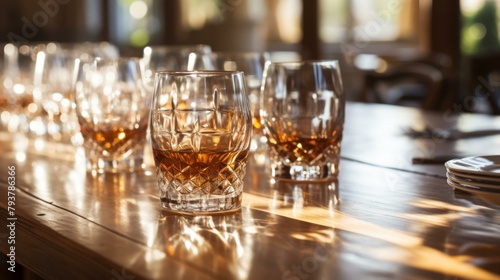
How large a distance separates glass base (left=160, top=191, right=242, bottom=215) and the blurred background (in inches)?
80.4

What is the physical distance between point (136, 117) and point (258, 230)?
614mm

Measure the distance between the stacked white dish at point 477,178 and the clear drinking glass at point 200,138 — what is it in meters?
0.26

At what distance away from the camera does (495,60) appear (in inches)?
132

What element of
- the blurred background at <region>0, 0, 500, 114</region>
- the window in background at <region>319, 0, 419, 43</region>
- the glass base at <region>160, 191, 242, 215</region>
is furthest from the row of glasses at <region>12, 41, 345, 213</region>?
the window in background at <region>319, 0, 419, 43</region>

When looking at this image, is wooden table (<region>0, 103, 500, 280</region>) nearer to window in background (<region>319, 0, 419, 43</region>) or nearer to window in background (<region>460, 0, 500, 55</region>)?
window in background (<region>460, 0, 500, 55</region>)

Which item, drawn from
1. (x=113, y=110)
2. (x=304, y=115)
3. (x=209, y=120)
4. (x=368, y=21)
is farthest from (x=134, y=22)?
(x=209, y=120)

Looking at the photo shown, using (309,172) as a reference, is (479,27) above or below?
above

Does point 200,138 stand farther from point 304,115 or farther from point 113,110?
point 113,110

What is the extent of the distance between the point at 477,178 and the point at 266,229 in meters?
0.27

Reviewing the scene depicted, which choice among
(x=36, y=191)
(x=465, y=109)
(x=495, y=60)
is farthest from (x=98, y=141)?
(x=465, y=109)

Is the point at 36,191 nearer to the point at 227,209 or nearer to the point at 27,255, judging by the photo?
the point at 27,255

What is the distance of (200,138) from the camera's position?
1082 mm

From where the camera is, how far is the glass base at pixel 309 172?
1.28m

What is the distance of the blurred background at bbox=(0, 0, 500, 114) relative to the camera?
157 inches
